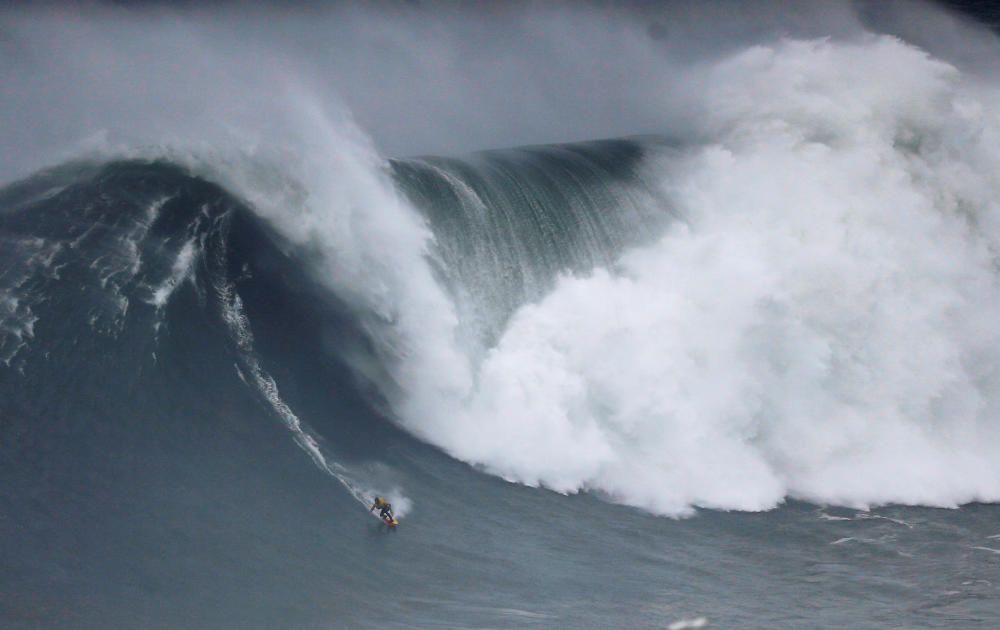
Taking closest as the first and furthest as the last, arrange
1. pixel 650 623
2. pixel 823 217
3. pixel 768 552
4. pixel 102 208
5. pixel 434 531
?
pixel 650 623 → pixel 434 531 → pixel 768 552 → pixel 102 208 → pixel 823 217

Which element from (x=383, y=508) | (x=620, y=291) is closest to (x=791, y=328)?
(x=620, y=291)

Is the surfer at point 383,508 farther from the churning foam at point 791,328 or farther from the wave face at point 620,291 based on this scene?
the churning foam at point 791,328

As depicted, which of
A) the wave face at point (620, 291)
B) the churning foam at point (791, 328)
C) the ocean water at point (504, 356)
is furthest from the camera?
the churning foam at point (791, 328)

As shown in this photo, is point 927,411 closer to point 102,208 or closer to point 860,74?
point 860,74

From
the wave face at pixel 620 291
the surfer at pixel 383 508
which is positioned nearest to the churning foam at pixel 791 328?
the wave face at pixel 620 291

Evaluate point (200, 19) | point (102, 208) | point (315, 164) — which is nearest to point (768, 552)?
point (315, 164)

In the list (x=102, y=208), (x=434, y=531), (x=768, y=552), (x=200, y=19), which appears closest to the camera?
(x=434, y=531)

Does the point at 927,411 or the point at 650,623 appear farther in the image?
the point at 927,411
